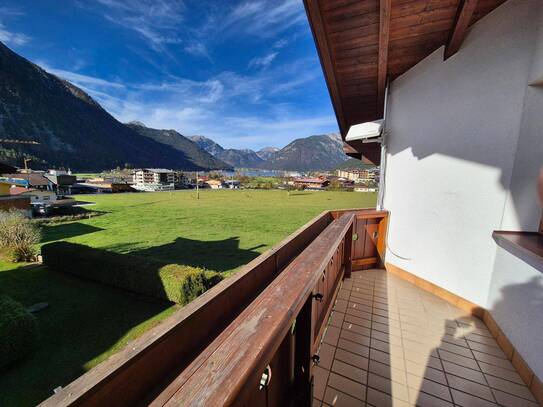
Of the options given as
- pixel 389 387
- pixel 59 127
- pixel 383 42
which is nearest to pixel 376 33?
pixel 383 42

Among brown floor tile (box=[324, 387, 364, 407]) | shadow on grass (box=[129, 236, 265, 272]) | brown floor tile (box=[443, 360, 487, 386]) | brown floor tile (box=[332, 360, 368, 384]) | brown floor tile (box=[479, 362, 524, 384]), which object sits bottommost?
shadow on grass (box=[129, 236, 265, 272])

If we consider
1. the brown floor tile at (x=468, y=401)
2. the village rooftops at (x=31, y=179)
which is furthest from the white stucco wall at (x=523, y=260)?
the village rooftops at (x=31, y=179)

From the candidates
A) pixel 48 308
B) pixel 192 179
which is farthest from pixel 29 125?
pixel 48 308

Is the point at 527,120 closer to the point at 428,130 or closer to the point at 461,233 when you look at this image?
the point at 428,130

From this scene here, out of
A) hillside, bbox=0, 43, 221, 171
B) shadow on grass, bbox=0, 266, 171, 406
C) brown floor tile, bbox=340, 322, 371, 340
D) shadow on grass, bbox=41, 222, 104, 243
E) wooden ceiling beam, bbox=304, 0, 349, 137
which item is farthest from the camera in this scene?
hillside, bbox=0, 43, 221, 171

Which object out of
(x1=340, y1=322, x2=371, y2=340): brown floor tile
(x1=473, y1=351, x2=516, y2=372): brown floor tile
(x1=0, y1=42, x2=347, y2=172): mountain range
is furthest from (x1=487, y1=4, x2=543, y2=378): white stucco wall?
(x1=0, y1=42, x2=347, y2=172): mountain range

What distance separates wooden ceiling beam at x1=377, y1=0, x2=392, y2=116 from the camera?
251 cm

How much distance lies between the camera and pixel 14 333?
3.90 meters

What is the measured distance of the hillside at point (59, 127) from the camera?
83.4 metres

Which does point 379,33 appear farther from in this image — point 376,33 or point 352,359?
point 352,359

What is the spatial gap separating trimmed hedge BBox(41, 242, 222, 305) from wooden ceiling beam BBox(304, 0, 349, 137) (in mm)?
4953

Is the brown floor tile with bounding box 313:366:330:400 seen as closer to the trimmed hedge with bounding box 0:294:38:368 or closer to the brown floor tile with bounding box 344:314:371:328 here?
the brown floor tile with bounding box 344:314:371:328

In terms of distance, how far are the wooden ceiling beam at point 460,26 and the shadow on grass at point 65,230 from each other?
664 inches

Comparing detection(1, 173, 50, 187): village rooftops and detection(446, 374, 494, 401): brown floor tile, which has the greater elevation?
detection(1, 173, 50, 187): village rooftops
